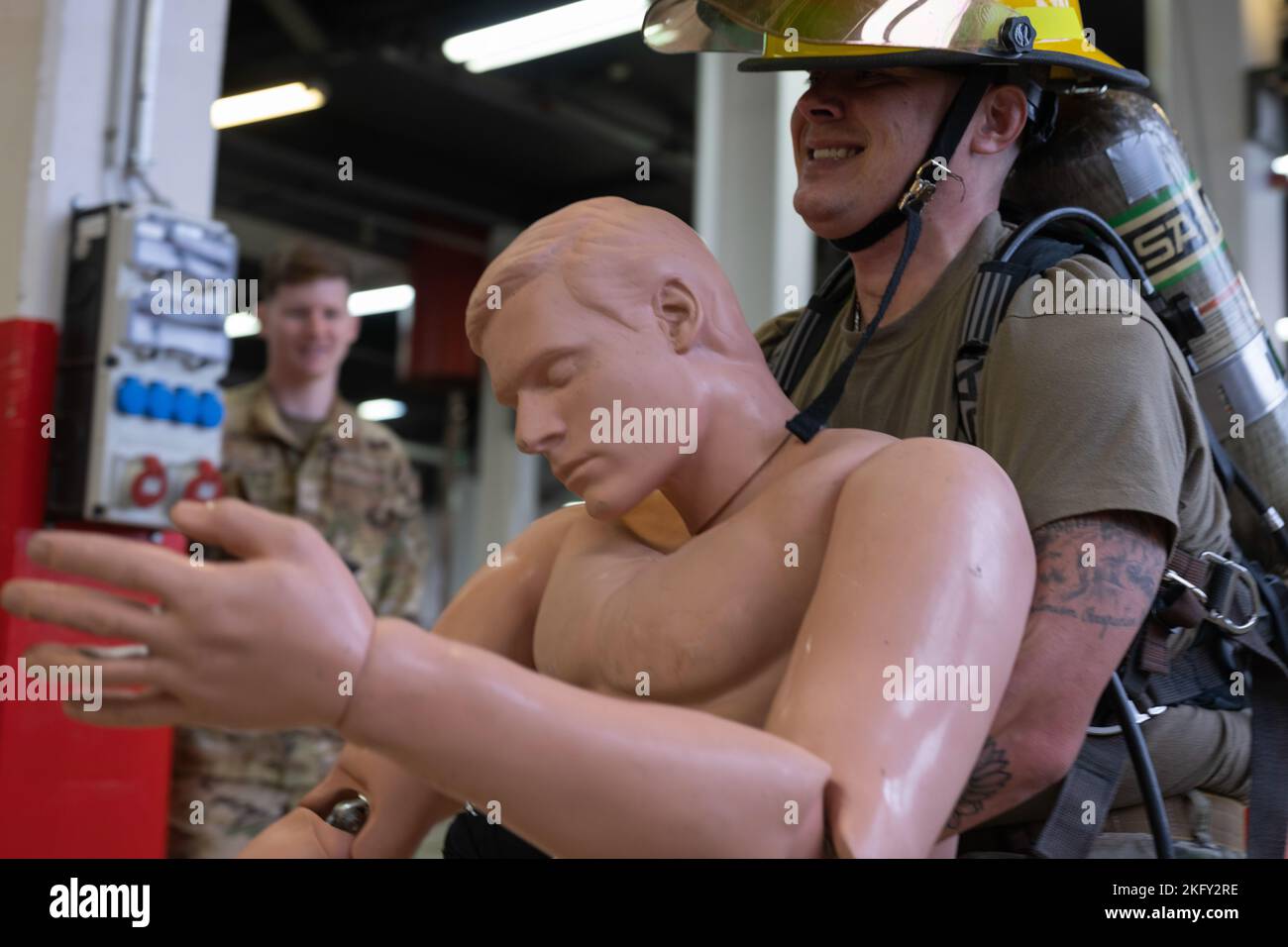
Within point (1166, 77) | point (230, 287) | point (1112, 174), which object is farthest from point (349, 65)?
point (1112, 174)

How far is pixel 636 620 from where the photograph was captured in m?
1.47

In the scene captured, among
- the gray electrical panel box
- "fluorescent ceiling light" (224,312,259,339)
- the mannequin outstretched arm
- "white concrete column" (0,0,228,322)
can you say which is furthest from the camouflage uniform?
"fluorescent ceiling light" (224,312,259,339)

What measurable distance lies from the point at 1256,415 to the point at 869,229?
72 centimetres

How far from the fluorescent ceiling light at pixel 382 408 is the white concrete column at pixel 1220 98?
43.0 ft

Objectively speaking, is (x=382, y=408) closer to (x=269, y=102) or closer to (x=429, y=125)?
(x=429, y=125)

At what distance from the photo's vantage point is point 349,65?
32.4 ft

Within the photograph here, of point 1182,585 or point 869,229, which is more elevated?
point 869,229

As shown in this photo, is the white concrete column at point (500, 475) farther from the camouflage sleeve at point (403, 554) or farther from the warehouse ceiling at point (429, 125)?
the camouflage sleeve at point (403, 554)

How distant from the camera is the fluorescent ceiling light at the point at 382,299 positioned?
13.8m

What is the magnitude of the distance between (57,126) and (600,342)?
2682 mm

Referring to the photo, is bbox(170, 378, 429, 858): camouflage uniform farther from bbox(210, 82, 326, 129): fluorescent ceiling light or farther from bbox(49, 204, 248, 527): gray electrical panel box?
bbox(210, 82, 326, 129): fluorescent ceiling light

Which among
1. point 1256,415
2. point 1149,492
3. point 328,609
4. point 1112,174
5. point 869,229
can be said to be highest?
point 1112,174
